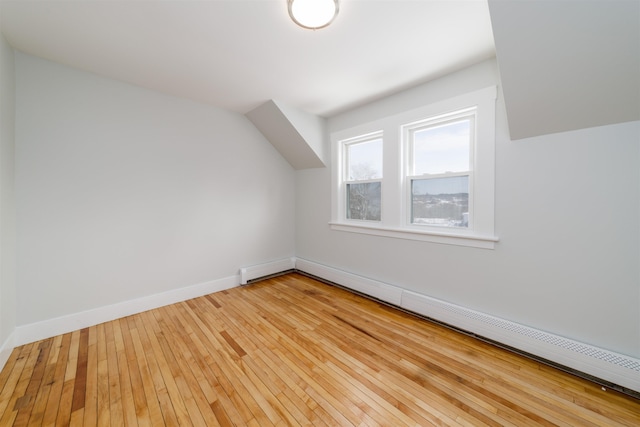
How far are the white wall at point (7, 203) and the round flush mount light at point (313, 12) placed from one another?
7.31 feet

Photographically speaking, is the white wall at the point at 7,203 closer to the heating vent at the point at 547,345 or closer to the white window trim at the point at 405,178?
the white window trim at the point at 405,178

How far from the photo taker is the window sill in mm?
2152

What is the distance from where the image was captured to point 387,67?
2232 millimetres

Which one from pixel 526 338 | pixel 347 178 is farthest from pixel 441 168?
pixel 526 338

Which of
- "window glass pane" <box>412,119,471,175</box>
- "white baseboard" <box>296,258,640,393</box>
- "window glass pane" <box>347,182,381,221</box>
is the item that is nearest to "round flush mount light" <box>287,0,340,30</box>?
"window glass pane" <box>412,119,471,175</box>

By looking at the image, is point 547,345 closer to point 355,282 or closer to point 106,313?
point 355,282

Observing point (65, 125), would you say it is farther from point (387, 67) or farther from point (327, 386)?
point (327, 386)

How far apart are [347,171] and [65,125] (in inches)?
123

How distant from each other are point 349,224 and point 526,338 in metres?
2.09

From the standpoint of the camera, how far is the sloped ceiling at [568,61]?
128 cm

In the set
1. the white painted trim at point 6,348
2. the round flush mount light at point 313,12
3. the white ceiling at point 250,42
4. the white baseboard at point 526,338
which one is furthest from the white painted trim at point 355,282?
the white painted trim at point 6,348

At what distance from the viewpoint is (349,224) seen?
3.33m

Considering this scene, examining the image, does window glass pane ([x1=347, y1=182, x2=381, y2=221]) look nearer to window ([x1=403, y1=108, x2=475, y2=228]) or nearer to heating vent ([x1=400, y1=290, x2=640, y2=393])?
window ([x1=403, y1=108, x2=475, y2=228])

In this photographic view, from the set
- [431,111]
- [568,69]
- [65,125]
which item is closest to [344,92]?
[431,111]
